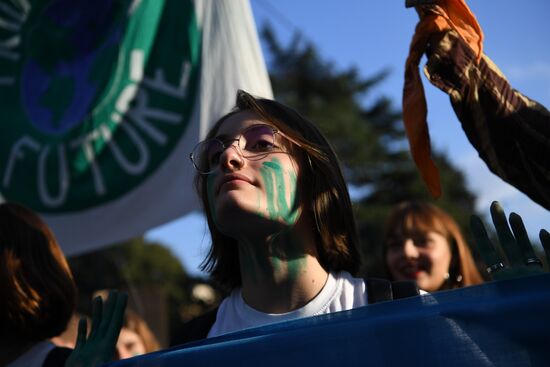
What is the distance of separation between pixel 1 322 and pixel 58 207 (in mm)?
1672

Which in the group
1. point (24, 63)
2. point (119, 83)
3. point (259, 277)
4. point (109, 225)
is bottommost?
point (259, 277)

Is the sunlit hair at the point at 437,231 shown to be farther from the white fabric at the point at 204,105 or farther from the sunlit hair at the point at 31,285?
the sunlit hair at the point at 31,285

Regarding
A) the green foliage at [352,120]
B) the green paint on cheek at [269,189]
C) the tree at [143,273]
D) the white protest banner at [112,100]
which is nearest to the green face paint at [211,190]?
the green paint on cheek at [269,189]

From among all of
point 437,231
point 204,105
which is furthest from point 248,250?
point 204,105

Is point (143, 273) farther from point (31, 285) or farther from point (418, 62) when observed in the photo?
point (418, 62)

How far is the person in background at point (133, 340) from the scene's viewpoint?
3299mm

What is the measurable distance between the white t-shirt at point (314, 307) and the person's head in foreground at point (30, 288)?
1.84 feet

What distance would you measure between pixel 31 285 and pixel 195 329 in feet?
1.87

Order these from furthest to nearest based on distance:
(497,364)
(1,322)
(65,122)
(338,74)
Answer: (338,74) < (65,122) < (1,322) < (497,364)

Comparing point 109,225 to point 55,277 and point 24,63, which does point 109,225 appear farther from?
point 55,277

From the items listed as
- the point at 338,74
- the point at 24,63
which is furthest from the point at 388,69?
the point at 24,63

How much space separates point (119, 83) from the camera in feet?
11.8

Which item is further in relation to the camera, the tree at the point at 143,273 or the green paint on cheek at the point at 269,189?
the tree at the point at 143,273

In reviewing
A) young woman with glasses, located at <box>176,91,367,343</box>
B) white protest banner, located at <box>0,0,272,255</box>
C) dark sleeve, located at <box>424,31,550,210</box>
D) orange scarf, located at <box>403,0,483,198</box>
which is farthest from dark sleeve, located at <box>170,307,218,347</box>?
white protest banner, located at <box>0,0,272,255</box>
